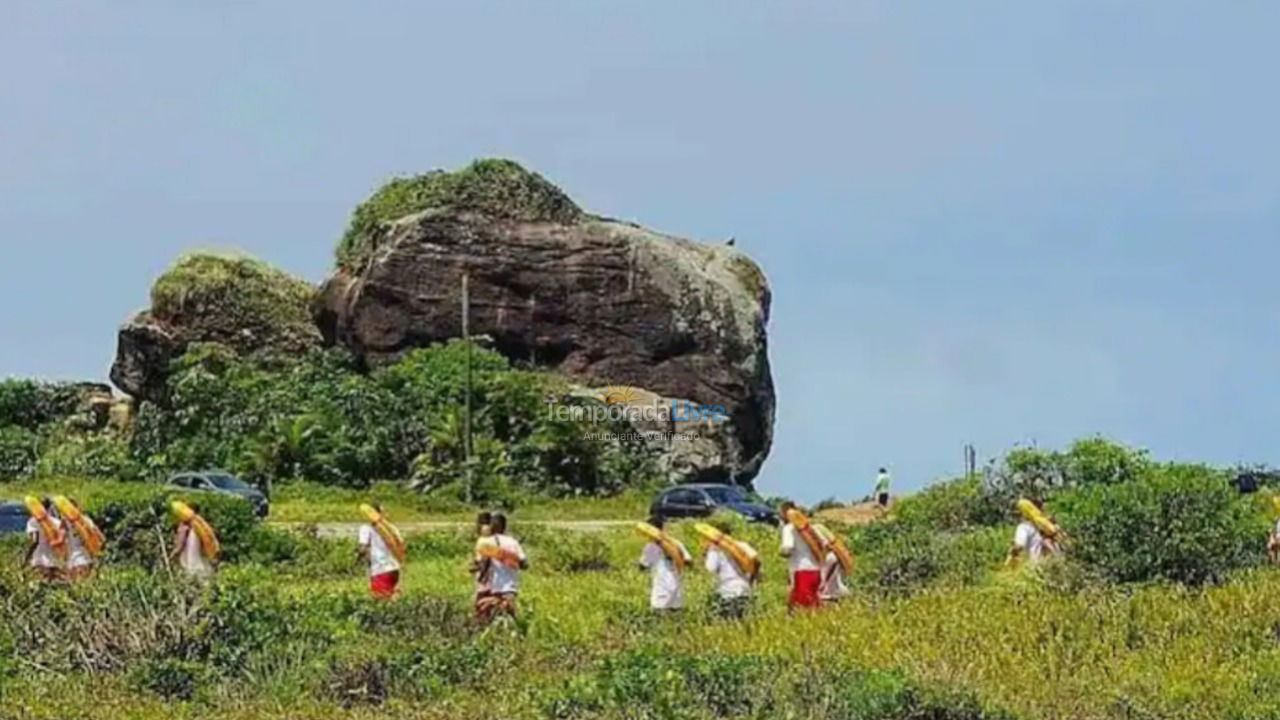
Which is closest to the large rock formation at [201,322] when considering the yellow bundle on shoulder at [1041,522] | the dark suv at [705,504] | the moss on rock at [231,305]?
the moss on rock at [231,305]

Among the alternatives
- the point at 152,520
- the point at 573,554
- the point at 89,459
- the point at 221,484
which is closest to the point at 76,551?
the point at 152,520

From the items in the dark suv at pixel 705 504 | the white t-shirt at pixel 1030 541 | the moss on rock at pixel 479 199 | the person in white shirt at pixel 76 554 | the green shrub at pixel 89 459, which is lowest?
the person in white shirt at pixel 76 554

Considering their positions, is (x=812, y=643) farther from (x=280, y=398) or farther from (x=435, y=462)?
(x=280, y=398)

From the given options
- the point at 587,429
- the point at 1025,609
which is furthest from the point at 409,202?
the point at 1025,609

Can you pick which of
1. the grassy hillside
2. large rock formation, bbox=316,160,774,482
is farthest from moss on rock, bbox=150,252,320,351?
the grassy hillside

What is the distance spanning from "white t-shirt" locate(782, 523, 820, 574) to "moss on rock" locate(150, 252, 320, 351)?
32.7 meters

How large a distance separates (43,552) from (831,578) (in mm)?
8537

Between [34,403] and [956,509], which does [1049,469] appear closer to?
[956,509]

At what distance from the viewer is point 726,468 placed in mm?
48438

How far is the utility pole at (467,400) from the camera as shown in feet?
143

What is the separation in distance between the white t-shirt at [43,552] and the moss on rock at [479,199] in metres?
28.4

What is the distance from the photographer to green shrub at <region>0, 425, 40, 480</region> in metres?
48.5

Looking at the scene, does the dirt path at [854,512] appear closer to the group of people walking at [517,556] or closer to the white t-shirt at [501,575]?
the group of people walking at [517,556]

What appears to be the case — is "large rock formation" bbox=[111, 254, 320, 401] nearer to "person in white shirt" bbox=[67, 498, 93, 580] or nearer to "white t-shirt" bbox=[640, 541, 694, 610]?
"person in white shirt" bbox=[67, 498, 93, 580]
